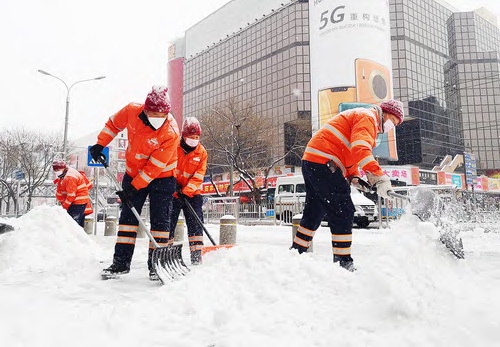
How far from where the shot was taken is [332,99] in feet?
115

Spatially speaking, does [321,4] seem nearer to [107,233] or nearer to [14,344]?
[107,233]

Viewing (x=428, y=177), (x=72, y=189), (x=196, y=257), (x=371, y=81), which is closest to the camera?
(x=196, y=257)

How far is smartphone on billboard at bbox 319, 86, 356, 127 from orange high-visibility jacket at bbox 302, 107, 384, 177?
3145 centimetres

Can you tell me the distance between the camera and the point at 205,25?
193 ft

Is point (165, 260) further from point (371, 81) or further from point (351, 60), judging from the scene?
point (371, 81)

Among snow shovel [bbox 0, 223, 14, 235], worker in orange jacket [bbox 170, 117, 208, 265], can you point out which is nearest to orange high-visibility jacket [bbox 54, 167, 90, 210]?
snow shovel [bbox 0, 223, 14, 235]

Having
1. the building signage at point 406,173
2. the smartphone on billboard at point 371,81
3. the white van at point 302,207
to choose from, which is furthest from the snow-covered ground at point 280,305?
the building signage at point 406,173

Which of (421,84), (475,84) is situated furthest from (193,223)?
(475,84)

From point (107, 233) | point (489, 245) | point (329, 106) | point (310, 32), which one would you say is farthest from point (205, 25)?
point (489, 245)

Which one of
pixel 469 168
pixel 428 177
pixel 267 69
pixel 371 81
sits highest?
pixel 267 69

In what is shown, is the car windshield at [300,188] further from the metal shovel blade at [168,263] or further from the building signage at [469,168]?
the metal shovel blade at [168,263]

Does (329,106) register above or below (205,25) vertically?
below

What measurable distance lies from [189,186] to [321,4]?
37.6m

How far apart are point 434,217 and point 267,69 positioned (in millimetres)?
43926
